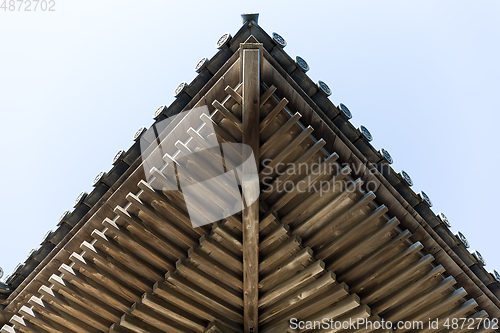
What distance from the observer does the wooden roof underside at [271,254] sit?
14.5 ft

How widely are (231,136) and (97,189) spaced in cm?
216

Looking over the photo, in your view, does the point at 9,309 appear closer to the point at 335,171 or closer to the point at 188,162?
the point at 188,162

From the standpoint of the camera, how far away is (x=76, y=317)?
15.3ft

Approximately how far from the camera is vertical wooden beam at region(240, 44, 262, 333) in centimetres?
399

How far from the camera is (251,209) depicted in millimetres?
4371

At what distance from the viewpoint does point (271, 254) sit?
15.4 feet

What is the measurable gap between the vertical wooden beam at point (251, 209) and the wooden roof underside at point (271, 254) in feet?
0.38

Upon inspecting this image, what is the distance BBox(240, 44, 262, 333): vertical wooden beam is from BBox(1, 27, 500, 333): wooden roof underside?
4.6 inches

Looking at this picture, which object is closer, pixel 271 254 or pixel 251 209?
pixel 251 209

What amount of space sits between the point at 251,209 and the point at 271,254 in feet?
2.36

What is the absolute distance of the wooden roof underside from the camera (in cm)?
441

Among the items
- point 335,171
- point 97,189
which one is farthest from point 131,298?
point 335,171

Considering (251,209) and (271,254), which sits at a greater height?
(251,209)

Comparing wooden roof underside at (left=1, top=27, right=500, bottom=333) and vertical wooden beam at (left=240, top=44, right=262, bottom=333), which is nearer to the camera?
vertical wooden beam at (left=240, top=44, right=262, bottom=333)
